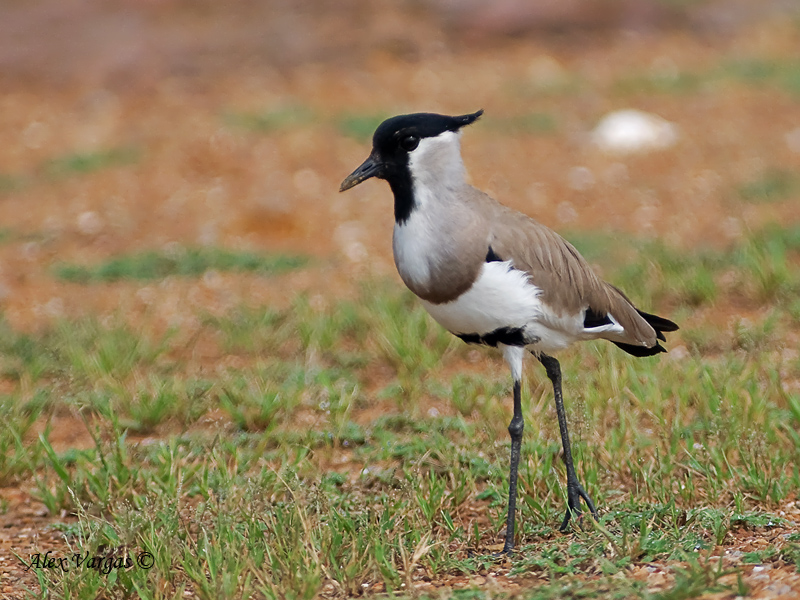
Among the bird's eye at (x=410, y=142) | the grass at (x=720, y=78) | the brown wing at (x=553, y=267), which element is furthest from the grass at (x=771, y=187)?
the bird's eye at (x=410, y=142)

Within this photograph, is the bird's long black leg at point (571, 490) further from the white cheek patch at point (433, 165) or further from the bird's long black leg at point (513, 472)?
the white cheek patch at point (433, 165)

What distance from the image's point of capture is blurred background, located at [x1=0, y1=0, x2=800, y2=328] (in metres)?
7.88

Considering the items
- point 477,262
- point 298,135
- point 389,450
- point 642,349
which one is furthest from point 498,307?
point 298,135

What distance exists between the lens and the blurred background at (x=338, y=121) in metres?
7.88

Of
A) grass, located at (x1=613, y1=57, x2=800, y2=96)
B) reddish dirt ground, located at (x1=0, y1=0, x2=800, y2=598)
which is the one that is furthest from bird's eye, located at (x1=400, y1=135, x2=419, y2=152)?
grass, located at (x1=613, y1=57, x2=800, y2=96)

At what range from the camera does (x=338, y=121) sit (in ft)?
32.8

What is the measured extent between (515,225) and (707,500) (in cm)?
127

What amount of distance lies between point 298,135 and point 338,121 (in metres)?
0.50

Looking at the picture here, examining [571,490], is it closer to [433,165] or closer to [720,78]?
[433,165]

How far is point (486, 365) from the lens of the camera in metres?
5.64

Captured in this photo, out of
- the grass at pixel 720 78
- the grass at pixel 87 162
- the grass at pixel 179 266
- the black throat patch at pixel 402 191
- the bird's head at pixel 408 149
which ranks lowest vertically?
the grass at pixel 179 266

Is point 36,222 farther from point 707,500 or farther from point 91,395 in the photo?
point 707,500

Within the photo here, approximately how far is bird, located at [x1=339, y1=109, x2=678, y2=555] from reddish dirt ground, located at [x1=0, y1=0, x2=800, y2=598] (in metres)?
0.97

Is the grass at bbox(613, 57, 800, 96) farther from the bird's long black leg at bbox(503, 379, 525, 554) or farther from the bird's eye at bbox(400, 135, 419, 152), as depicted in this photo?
the bird's long black leg at bbox(503, 379, 525, 554)
